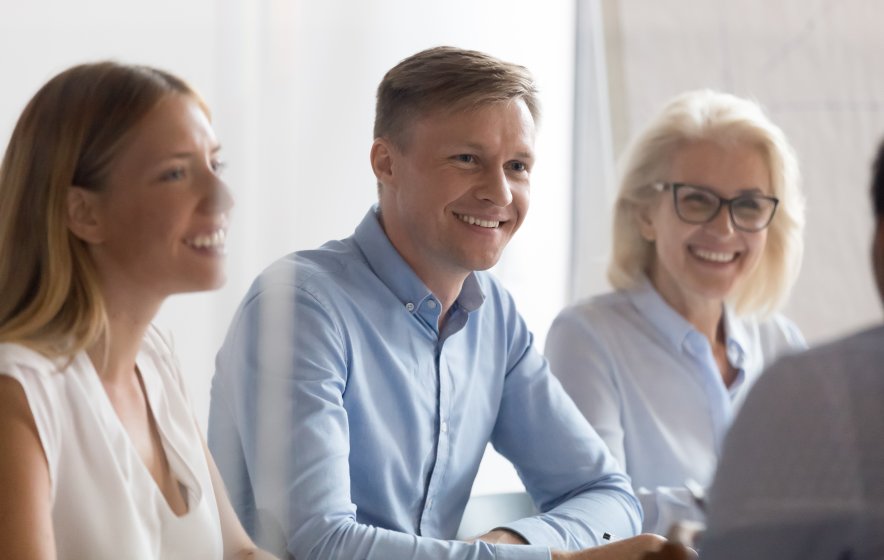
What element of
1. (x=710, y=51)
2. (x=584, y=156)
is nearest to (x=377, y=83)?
(x=710, y=51)

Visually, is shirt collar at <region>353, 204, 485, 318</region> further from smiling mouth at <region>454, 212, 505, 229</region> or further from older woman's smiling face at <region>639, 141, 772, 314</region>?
older woman's smiling face at <region>639, 141, 772, 314</region>

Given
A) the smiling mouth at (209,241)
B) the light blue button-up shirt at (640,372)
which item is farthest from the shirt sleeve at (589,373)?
the smiling mouth at (209,241)

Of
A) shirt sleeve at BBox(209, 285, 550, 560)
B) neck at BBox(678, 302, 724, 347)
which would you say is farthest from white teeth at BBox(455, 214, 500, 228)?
neck at BBox(678, 302, 724, 347)

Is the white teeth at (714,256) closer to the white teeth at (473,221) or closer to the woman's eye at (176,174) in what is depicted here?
the white teeth at (473,221)

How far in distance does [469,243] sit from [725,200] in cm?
32

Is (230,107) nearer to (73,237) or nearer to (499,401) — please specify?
(73,237)

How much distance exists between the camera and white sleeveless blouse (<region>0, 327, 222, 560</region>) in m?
0.89

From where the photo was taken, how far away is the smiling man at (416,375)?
1106mm

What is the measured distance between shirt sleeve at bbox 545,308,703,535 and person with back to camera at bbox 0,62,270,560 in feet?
2.17

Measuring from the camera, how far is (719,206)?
1.34m

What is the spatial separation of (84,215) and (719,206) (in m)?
0.76

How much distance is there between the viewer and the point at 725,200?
1.33 m

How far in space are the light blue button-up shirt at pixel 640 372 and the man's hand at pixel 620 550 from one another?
4.6 inches

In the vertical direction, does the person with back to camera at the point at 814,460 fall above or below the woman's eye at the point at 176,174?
below
